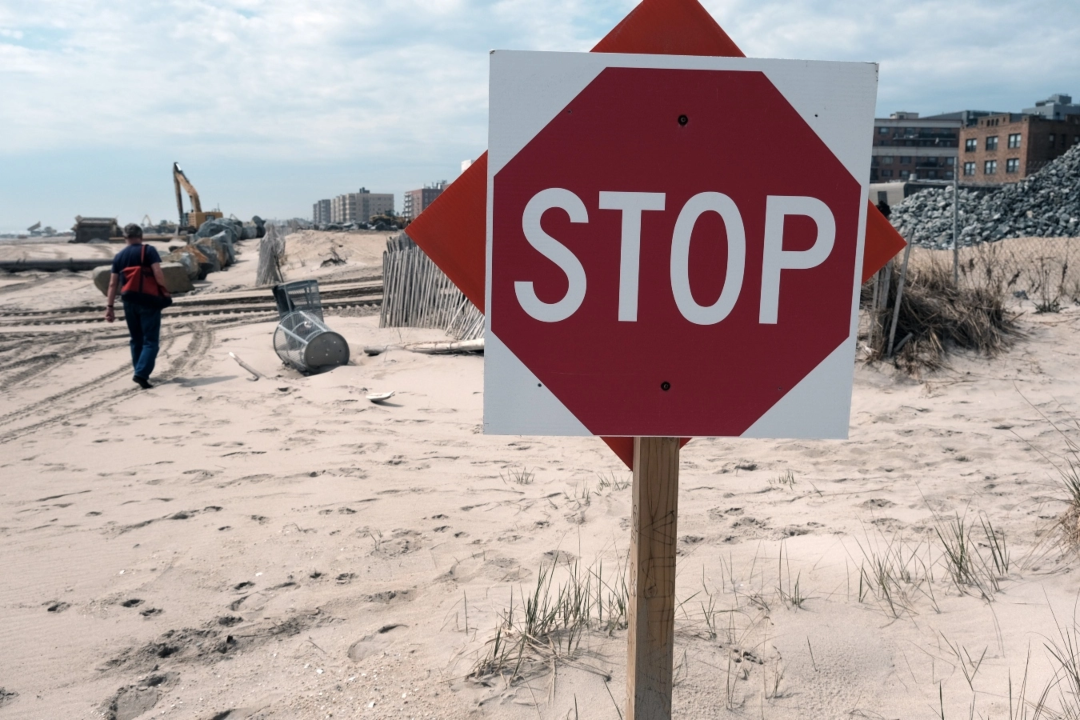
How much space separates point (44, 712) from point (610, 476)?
3.19m

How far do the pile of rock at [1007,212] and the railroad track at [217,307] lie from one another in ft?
48.7

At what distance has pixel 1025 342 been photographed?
7.87m

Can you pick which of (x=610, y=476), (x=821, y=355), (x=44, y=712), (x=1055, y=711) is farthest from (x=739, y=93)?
(x=610, y=476)

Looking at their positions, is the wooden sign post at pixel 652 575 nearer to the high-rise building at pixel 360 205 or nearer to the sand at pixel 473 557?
the sand at pixel 473 557

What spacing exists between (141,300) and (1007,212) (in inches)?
961

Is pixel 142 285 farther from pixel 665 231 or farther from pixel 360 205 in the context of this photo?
pixel 360 205

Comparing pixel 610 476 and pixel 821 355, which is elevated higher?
pixel 821 355

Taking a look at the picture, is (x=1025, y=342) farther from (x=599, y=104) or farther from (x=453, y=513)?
(x=599, y=104)

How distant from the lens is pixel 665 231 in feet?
4.66

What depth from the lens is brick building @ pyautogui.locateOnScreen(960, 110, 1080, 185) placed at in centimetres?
5719

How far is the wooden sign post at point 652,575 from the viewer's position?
5.10 feet

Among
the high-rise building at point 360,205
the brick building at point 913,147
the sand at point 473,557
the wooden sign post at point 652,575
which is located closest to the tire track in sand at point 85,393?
the sand at point 473,557

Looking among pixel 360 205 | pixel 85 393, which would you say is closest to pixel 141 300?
pixel 85 393

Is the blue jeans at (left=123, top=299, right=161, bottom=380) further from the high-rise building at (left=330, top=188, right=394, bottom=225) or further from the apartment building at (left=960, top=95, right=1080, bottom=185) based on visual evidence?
the high-rise building at (left=330, top=188, right=394, bottom=225)
